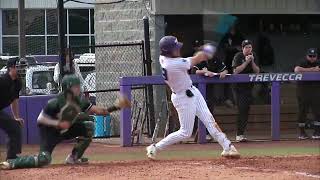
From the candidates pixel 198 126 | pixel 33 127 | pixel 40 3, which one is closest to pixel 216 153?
pixel 198 126

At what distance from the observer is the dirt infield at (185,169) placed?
8734mm

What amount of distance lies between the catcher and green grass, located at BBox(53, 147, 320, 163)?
1036 mm

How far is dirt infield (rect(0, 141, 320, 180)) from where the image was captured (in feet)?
28.7

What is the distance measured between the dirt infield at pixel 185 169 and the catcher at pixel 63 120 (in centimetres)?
20

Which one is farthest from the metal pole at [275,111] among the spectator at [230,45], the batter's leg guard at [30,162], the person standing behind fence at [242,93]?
the batter's leg guard at [30,162]

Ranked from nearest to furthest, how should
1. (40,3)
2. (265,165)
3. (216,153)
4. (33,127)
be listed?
1. (265,165)
2. (216,153)
3. (33,127)
4. (40,3)

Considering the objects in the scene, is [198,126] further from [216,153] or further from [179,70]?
[179,70]

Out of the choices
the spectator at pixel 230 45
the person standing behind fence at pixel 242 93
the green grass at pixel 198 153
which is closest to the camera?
the green grass at pixel 198 153

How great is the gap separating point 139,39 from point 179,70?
5.28m

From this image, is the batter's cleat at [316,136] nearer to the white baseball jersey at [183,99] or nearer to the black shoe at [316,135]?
the black shoe at [316,135]

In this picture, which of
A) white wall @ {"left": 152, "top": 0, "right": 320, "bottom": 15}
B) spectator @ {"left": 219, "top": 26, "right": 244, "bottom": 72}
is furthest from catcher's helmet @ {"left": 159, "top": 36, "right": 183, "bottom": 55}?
spectator @ {"left": 219, "top": 26, "right": 244, "bottom": 72}

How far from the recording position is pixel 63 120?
975 cm

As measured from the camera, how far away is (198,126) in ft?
43.1

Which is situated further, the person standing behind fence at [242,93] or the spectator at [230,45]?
the spectator at [230,45]
